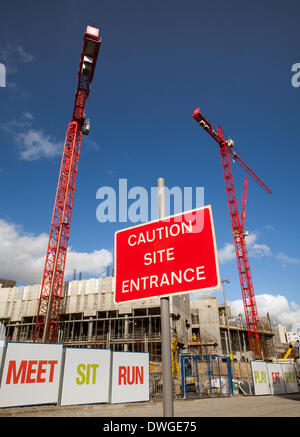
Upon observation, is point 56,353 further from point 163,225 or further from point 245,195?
point 245,195

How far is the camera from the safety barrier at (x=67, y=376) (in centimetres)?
1037

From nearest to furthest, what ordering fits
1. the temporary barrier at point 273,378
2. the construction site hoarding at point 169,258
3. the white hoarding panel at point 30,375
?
the construction site hoarding at point 169,258
the white hoarding panel at point 30,375
the temporary barrier at point 273,378

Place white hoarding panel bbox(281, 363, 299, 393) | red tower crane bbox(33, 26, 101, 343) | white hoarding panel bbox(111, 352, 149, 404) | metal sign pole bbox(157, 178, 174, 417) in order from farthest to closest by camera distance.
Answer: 1. red tower crane bbox(33, 26, 101, 343)
2. white hoarding panel bbox(281, 363, 299, 393)
3. white hoarding panel bbox(111, 352, 149, 404)
4. metal sign pole bbox(157, 178, 174, 417)

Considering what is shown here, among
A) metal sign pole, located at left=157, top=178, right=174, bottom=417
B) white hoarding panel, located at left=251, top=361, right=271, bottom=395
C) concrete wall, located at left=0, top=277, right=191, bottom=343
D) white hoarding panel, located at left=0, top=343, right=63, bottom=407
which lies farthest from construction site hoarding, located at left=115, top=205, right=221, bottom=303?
concrete wall, located at left=0, top=277, right=191, bottom=343

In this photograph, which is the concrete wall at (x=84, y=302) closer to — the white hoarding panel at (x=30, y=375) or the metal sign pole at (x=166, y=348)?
the white hoarding panel at (x=30, y=375)

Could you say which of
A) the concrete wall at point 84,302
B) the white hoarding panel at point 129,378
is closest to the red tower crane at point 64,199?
Answer: the concrete wall at point 84,302

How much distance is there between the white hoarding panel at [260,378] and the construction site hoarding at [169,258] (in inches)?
747

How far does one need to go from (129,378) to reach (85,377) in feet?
7.97

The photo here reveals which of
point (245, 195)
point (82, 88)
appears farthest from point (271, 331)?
point (82, 88)

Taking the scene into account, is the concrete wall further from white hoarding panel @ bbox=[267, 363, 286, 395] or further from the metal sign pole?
the metal sign pole

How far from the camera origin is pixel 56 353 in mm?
11688

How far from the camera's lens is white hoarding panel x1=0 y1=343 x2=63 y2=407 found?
10149mm

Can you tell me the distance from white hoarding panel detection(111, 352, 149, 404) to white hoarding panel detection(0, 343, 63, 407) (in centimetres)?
283

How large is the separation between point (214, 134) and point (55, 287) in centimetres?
4613
